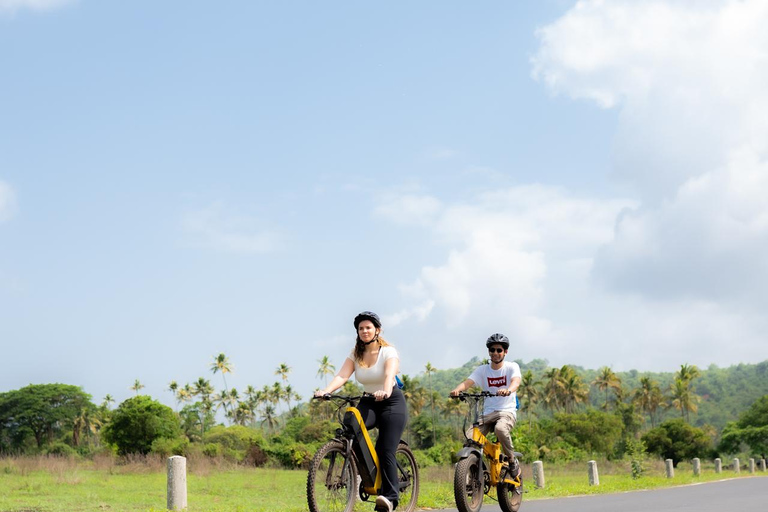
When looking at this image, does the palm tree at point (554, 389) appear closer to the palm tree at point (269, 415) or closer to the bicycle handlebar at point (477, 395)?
the palm tree at point (269, 415)

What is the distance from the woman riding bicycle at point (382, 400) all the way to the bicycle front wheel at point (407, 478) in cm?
47

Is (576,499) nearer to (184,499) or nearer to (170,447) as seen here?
(184,499)

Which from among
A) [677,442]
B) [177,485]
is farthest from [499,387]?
[677,442]

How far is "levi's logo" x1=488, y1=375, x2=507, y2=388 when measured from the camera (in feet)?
29.4

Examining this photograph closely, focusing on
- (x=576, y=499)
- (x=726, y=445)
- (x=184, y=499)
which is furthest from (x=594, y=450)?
Answer: (x=184, y=499)

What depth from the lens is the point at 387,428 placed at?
7.09 m

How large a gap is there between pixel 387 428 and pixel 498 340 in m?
2.30

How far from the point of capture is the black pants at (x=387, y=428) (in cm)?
710

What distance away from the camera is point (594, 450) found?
7194cm

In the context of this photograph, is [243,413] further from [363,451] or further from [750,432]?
[363,451]

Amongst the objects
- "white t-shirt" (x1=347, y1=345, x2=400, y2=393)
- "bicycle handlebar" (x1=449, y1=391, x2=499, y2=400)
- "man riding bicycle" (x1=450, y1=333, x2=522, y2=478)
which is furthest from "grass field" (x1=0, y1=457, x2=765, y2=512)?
"white t-shirt" (x1=347, y1=345, x2=400, y2=393)

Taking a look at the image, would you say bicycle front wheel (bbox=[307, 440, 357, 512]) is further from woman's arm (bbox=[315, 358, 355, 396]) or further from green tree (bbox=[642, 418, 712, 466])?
green tree (bbox=[642, 418, 712, 466])

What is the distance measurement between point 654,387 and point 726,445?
538 inches

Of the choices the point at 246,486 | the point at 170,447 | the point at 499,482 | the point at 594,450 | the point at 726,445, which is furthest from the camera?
the point at 726,445
